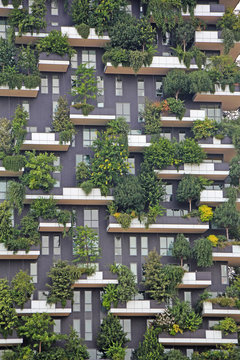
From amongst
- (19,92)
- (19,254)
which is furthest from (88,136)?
(19,254)

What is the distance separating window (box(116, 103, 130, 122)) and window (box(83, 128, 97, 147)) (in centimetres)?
270

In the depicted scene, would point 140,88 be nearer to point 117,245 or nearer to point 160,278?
point 117,245

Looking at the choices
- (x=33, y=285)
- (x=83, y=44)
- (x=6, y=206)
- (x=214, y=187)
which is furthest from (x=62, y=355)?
(x=83, y=44)

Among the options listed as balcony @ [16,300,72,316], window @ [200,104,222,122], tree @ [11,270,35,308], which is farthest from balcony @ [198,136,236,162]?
tree @ [11,270,35,308]

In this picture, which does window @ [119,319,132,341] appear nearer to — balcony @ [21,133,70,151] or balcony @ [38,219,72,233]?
balcony @ [38,219,72,233]

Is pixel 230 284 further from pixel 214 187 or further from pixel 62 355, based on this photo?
pixel 62 355

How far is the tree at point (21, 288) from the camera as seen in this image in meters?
94.7

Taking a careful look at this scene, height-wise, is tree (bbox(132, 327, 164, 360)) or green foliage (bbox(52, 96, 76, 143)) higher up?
green foliage (bbox(52, 96, 76, 143))

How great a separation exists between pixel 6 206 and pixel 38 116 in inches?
384

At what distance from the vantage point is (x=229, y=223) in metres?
98.9

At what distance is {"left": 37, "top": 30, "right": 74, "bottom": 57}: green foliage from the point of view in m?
101

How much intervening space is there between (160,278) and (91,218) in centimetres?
856

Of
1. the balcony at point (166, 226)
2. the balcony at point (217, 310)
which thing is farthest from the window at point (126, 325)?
the balcony at point (166, 226)

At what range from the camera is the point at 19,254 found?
96500mm
